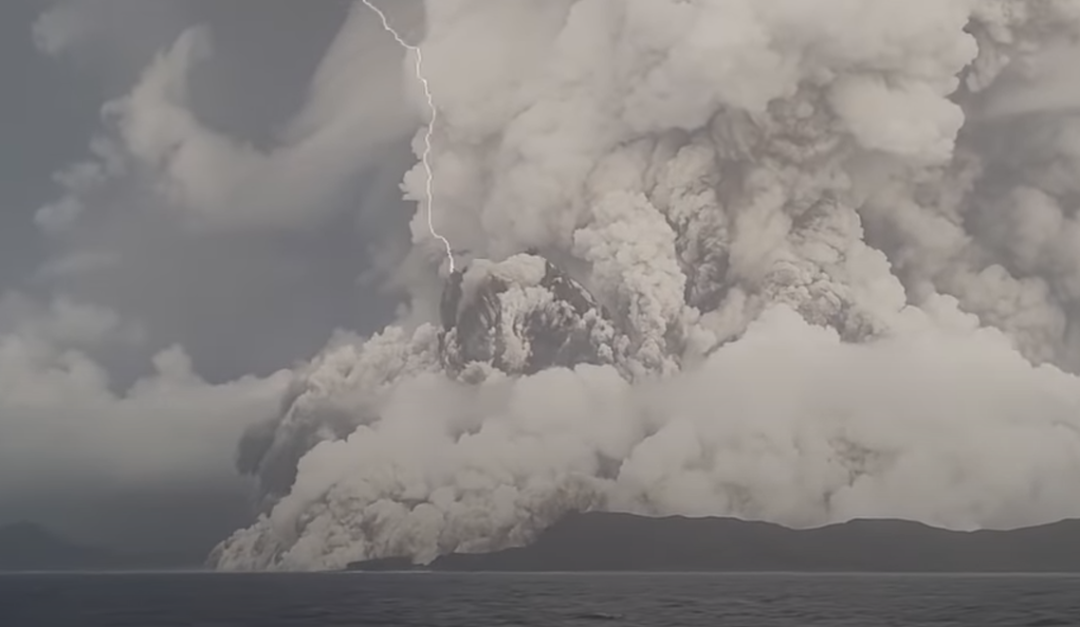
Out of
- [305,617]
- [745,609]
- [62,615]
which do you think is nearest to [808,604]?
[745,609]

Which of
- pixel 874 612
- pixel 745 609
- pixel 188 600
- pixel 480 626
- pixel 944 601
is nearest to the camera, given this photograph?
pixel 480 626

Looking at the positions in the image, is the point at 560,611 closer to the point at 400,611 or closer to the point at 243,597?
the point at 400,611

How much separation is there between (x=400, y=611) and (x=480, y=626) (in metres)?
24.3

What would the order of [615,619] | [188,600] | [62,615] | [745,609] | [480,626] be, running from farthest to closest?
[188,600]
[62,615]
[745,609]
[615,619]
[480,626]

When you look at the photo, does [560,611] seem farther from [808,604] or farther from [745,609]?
[808,604]

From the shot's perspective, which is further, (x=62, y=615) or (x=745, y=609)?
(x=62, y=615)

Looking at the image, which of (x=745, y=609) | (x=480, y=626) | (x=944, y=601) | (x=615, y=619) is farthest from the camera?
(x=944, y=601)

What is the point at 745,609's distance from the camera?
98250 millimetres

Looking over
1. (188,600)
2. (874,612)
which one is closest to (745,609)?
(874,612)

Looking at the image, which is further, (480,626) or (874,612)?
(874,612)

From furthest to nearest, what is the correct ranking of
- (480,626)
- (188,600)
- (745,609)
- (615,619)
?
(188,600) → (745,609) → (615,619) → (480,626)

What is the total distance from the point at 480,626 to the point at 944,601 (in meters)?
56.3

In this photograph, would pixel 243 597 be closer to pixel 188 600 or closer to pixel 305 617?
pixel 188 600

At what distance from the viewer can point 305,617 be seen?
296ft
